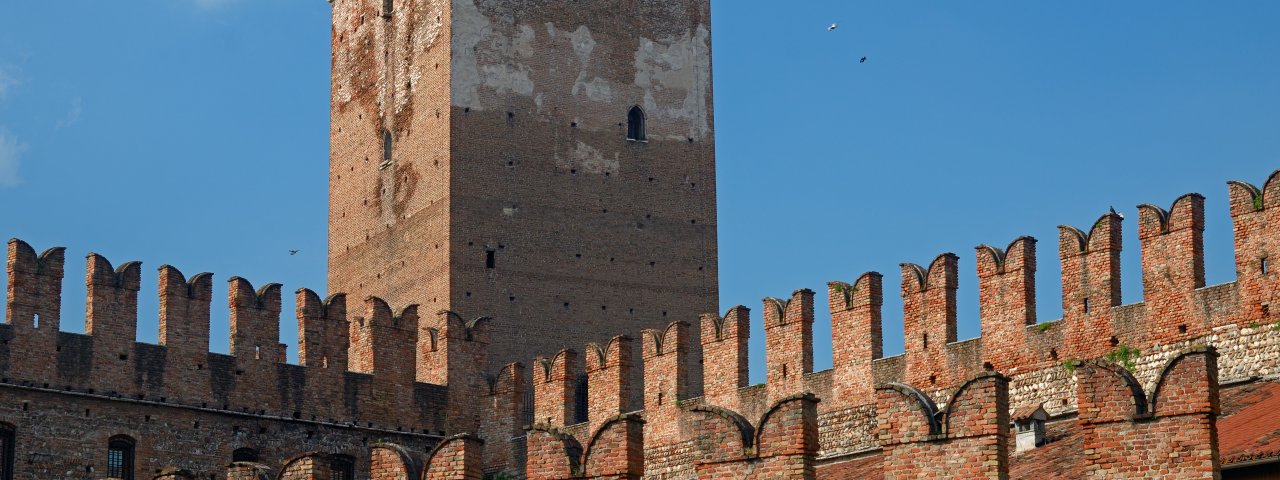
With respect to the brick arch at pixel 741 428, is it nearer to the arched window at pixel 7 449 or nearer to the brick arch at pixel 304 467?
the brick arch at pixel 304 467

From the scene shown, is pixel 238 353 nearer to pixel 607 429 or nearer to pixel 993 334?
pixel 993 334

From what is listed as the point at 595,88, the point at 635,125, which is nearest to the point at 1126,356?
the point at 635,125

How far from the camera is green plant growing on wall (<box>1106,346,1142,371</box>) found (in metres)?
24.4

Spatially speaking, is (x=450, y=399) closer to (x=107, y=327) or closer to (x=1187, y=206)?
(x=107, y=327)

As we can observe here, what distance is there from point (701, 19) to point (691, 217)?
132 inches

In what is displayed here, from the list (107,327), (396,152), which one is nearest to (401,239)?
(396,152)

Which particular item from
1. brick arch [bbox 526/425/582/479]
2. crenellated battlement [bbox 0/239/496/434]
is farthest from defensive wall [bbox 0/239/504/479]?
brick arch [bbox 526/425/582/479]

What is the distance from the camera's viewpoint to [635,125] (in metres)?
35.8

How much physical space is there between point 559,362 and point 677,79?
24.6 ft

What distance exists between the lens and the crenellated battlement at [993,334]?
929 inches

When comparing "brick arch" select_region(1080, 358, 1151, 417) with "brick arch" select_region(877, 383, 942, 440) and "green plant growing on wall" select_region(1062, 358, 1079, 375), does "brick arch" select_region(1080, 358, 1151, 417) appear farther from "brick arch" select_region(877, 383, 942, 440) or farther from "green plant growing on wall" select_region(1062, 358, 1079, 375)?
"green plant growing on wall" select_region(1062, 358, 1079, 375)

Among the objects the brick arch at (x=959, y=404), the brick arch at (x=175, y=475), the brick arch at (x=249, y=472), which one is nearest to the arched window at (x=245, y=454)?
the brick arch at (x=175, y=475)

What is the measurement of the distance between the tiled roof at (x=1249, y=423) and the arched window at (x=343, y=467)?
11608mm

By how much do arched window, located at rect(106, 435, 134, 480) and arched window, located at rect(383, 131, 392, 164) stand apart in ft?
29.8
